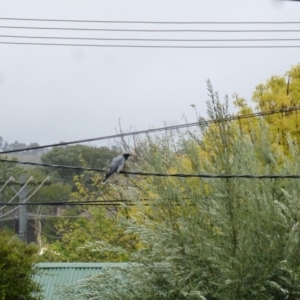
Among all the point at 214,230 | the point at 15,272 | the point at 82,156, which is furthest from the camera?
the point at 82,156

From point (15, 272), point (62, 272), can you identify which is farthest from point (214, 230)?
point (62, 272)

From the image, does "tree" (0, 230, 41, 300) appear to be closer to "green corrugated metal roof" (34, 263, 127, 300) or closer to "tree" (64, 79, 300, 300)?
"tree" (64, 79, 300, 300)

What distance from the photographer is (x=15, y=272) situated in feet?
39.3

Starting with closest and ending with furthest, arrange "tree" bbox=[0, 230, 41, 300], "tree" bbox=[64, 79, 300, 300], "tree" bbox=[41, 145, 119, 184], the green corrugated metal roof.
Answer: "tree" bbox=[64, 79, 300, 300] < "tree" bbox=[0, 230, 41, 300] < the green corrugated metal roof < "tree" bbox=[41, 145, 119, 184]

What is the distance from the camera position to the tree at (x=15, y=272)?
11875 mm

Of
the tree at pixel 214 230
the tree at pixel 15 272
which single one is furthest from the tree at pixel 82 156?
the tree at pixel 214 230

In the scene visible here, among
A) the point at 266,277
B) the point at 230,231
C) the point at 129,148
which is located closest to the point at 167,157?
the point at 230,231

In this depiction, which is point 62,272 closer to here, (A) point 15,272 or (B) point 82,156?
(A) point 15,272

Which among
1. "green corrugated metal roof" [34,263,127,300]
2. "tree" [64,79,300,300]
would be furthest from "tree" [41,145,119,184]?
"tree" [64,79,300,300]

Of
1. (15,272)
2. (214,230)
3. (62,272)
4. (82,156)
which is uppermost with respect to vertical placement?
(82,156)

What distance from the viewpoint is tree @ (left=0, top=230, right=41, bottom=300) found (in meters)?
11.9

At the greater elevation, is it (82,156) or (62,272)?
(82,156)

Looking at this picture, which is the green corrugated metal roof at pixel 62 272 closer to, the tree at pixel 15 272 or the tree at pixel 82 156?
the tree at pixel 15 272

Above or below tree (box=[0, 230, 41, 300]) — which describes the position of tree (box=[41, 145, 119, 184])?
above
